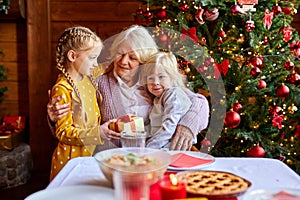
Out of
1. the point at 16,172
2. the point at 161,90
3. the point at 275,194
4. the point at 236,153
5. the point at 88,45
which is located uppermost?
the point at 88,45

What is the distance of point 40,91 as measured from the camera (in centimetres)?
329

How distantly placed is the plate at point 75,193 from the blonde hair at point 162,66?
81cm

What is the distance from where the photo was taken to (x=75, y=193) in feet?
3.81

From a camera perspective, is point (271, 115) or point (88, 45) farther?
point (271, 115)

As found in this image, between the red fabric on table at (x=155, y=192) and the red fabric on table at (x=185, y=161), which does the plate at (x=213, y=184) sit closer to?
the red fabric on table at (x=155, y=192)

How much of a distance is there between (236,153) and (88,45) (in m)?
1.07

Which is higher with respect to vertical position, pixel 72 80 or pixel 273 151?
pixel 72 80

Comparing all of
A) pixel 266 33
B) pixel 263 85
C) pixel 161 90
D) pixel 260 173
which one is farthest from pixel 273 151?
pixel 260 173

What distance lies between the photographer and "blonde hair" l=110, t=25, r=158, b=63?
192cm

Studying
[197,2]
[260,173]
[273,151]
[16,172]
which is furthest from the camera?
[16,172]

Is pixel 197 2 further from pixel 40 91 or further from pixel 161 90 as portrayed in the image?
pixel 40 91

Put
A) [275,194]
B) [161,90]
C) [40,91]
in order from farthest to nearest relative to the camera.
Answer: [40,91] < [161,90] < [275,194]

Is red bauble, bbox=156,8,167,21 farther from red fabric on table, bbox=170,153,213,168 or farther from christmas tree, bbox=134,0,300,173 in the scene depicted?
red fabric on table, bbox=170,153,213,168

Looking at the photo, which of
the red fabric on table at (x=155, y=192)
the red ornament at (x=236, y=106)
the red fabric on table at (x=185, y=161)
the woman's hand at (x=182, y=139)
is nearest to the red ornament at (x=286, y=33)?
the red ornament at (x=236, y=106)
